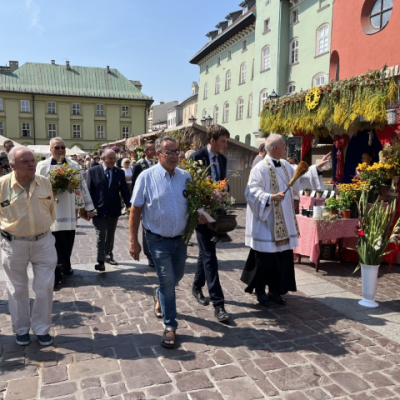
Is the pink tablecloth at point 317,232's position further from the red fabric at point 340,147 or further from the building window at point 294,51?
the building window at point 294,51

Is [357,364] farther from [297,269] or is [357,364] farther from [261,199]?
[297,269]

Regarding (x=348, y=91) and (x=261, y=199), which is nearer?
(x=261, y=199)

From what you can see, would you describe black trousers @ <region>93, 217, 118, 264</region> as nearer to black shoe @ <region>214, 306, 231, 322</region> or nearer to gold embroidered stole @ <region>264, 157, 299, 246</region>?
black shoe @ <region>214, 306, 231, 322</region>

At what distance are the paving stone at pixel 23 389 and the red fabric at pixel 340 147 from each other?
28.5 feet

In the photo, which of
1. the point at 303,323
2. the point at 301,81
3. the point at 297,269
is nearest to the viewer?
the point at 303,323

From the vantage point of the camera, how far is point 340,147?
32.6 feet

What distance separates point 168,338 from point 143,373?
1.63 feet

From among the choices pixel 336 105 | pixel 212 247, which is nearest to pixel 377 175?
pixel 336 105

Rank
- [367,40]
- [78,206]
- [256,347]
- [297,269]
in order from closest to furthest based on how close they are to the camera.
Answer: [256,347]
[78,206]
[297,269]
[367,40]

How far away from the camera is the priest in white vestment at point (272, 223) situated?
466 centimetres

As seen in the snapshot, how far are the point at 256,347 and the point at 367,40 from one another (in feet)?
32.7

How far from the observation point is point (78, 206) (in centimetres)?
563

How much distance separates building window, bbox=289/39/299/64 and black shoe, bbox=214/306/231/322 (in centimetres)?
2246

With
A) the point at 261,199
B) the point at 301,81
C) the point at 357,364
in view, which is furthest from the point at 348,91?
the point at 301,81
